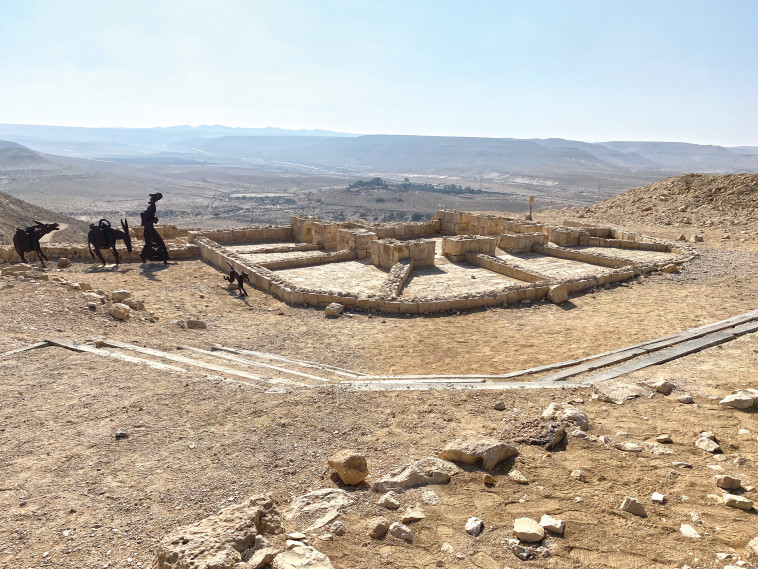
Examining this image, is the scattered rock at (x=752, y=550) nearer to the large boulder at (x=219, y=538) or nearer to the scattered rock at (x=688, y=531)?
the scattered rock at (x=688, y=531)

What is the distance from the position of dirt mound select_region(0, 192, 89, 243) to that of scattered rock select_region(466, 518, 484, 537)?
31091mm

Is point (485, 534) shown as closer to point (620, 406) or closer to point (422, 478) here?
point (422, 478)

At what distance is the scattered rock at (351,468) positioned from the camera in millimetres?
4145

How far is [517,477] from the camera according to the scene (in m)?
4.21

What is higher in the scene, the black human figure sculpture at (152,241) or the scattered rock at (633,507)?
the black human figure sculpture at (152,241)

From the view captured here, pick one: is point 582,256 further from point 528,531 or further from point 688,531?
point 528,531

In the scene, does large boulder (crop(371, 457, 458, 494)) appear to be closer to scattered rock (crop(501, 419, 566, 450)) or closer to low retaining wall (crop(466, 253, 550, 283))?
scattered rock (crop(501, 419, 566, 450))

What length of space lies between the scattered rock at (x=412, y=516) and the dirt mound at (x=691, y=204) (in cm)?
2297

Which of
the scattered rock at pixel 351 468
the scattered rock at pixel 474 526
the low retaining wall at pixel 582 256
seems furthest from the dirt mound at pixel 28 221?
the scattered rock at pixel 474 526

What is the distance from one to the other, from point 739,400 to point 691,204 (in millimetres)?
23046

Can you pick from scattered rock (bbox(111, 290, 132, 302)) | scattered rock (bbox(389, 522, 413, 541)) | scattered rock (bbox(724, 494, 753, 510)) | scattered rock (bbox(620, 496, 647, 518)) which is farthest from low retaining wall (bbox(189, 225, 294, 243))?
scattered rock (bbox(724, 494, 753, 510))

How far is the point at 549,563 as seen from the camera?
3.26 metres

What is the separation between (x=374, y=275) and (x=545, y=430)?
10180 mm

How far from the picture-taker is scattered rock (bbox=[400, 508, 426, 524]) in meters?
3.65
